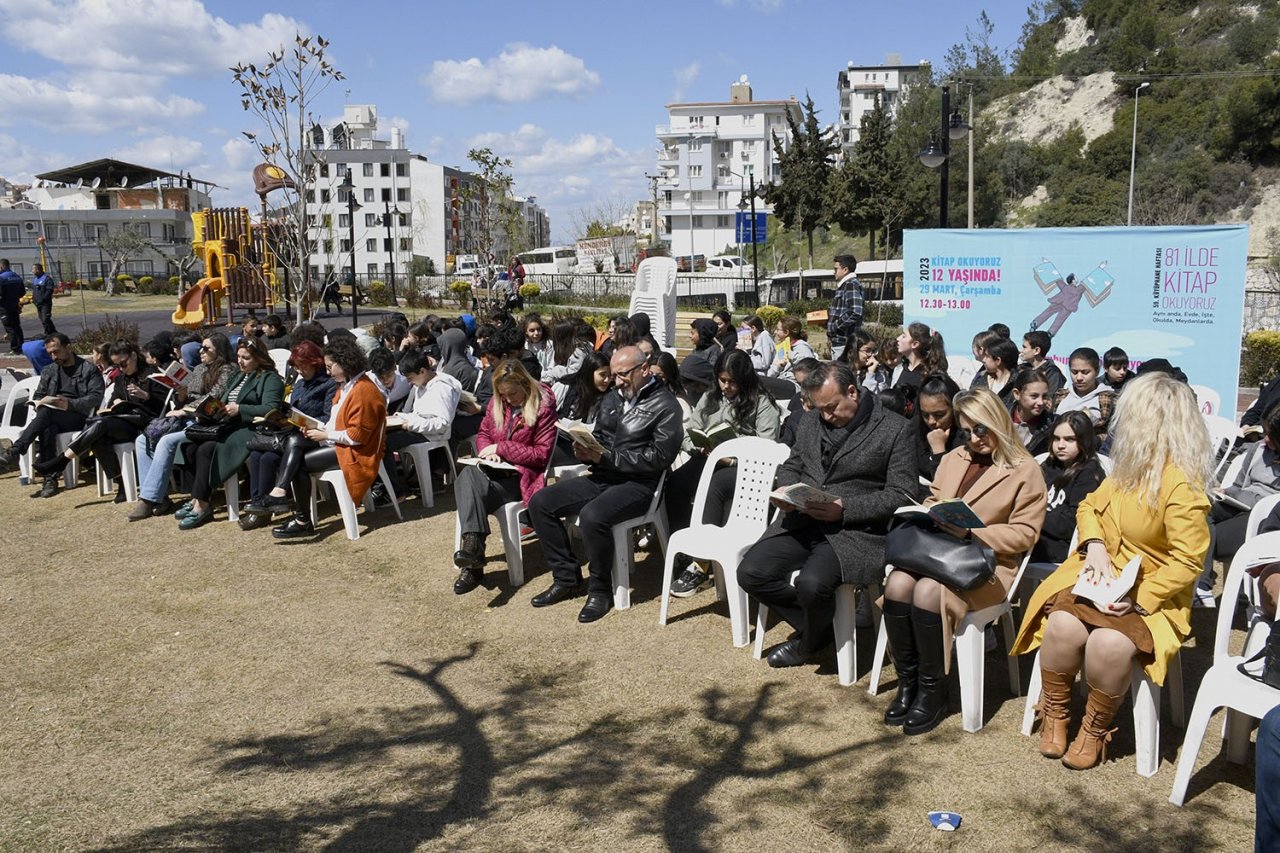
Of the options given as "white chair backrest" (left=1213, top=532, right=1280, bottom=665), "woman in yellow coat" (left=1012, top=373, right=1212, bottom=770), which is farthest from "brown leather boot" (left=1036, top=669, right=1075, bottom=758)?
"white chair backrest" (left=1213, top=532, right=1280, bottom=665)

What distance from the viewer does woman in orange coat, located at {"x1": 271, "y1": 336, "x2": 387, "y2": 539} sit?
23.9 ft

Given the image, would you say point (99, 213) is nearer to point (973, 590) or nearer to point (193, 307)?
point (193, 307)

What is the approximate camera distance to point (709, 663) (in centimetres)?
502

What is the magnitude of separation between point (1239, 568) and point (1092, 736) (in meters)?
0.84

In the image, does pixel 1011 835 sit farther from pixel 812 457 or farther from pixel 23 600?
pixel 23 600

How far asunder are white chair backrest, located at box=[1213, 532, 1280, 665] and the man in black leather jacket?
2865 mm

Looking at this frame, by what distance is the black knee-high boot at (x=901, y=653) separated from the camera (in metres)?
4.18

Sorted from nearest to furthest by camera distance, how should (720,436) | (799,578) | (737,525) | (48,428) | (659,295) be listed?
1. (799,578)
2. (737,525)
3. (720,436)
4. (48,428)
5. (659,295)

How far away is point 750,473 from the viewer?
18.2ft

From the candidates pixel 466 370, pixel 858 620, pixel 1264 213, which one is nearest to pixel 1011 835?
pixel 858 620

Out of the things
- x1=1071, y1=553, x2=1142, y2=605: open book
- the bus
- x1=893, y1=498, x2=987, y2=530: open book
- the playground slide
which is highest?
the bus

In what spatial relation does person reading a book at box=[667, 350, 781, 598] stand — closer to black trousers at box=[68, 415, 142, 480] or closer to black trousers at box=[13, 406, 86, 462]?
black trousers at box=[68, 415, 142, 480]

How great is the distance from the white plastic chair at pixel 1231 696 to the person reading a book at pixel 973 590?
753 millimetres

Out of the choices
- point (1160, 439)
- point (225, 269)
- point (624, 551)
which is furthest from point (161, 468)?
point (225, 269)
